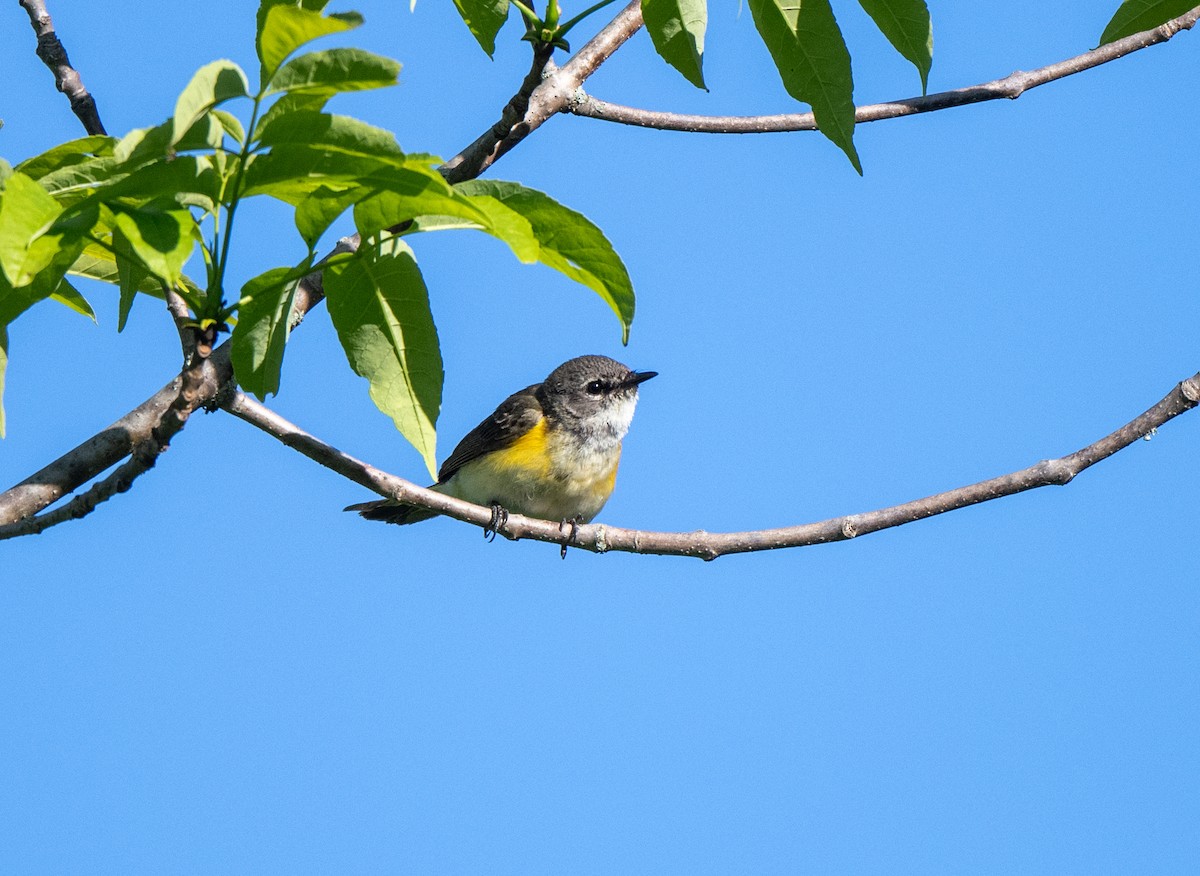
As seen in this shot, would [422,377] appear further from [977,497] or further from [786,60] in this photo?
[977,497]

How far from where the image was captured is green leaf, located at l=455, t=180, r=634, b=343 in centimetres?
270

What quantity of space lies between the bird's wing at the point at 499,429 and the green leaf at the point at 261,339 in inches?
189

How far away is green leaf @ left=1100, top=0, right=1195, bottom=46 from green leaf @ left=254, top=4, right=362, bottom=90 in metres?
2.93

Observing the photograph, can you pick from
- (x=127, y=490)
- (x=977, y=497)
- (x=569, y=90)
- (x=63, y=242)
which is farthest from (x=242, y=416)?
(x=977, y=497)

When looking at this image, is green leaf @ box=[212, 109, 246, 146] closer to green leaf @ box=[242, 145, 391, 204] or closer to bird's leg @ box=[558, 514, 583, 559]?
green leaf @ box=[242, 145, 391, 204]

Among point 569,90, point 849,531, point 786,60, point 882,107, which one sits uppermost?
point 882,107

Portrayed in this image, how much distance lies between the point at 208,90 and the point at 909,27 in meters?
2.01

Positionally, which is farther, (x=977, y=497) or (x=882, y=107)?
(x=882, y=107)

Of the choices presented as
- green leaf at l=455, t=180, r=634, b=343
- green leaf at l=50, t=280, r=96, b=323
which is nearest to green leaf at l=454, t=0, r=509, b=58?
green leaf at l=455, t=180, r=634, b=343

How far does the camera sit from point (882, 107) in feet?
14.2

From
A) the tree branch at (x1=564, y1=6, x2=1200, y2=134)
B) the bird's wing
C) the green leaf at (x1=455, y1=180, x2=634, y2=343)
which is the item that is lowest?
the green leaf at (x1=455, y1=180, x2=634, y2=343)

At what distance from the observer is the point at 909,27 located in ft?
11.2

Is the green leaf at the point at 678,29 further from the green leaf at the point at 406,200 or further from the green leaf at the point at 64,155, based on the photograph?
the green leaf at the point at 64,155

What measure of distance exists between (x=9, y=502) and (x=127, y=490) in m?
0.29
